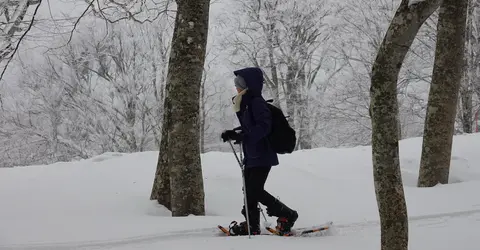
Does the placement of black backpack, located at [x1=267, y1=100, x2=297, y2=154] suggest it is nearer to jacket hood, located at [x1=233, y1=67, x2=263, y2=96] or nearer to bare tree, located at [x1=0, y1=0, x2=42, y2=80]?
jacket hood, located at [x1=233, y1=67, x2=263, y2=96]

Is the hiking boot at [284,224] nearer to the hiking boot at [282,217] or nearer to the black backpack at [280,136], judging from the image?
the hiking boot at [282,217]

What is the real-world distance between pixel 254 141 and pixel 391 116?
1680mm

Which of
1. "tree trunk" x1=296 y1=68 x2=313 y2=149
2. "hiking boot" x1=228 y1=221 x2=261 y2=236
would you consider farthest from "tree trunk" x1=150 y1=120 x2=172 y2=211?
"tree trunk" x1=296 y1=68 x2=313 y2=149

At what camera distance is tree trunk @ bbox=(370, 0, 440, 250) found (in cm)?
340

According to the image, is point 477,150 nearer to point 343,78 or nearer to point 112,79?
point 343,78

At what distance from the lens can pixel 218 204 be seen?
264 inches

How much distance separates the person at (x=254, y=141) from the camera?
15.8ft

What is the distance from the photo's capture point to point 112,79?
22.9m

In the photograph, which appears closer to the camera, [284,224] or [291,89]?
[284,224]

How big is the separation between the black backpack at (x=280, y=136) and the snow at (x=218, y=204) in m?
0.93

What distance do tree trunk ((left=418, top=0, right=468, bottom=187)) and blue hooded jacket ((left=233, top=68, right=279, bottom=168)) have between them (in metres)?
3.75

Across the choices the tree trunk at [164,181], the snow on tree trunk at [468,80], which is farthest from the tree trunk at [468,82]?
the tree trunk at [164,181]

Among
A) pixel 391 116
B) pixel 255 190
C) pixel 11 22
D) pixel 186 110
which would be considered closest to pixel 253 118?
pixel 255 190

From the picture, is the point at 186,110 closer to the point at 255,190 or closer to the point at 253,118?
the point at 253,118
